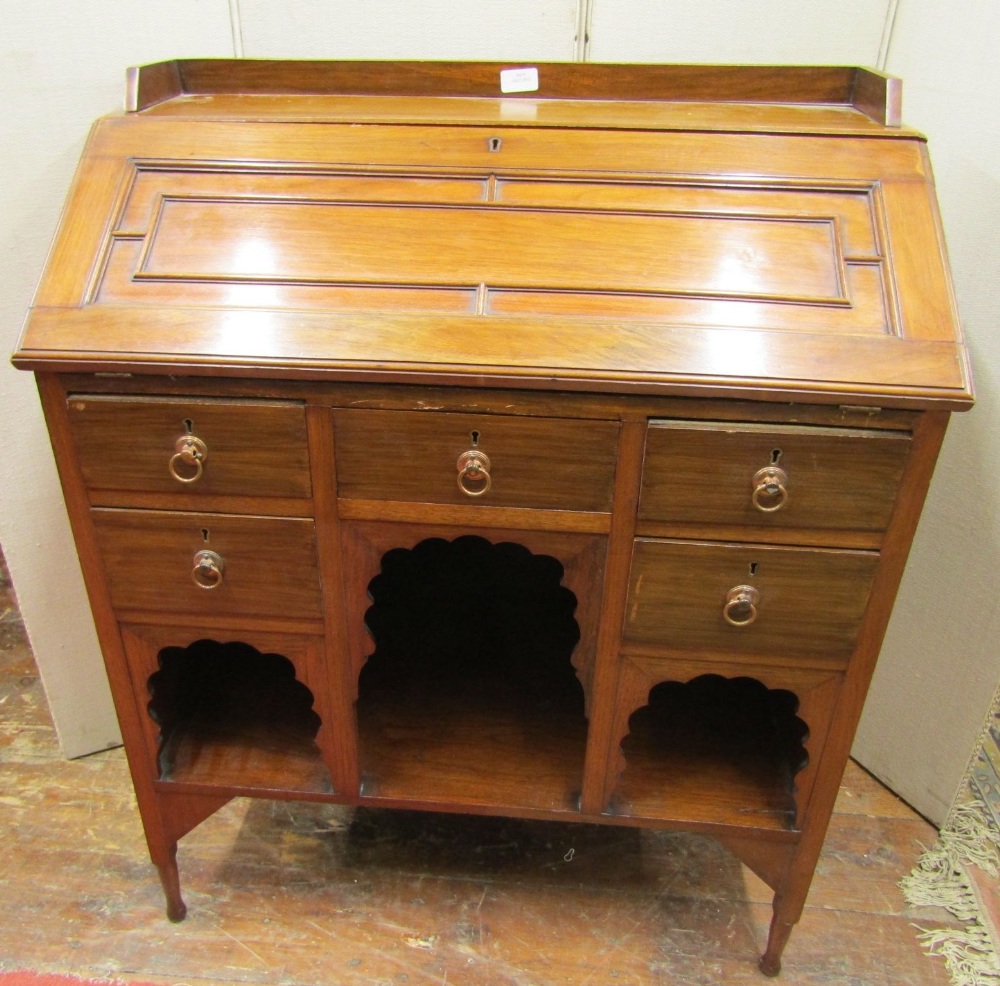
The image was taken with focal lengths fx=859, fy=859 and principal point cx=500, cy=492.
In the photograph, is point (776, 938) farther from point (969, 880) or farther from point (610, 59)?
point (610, 59)

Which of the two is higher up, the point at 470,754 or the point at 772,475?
the point at 772,475

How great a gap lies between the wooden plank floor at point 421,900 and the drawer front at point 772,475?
2.93ft

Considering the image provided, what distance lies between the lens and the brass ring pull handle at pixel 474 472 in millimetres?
1164

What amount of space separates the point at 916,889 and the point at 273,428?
59.8 inches

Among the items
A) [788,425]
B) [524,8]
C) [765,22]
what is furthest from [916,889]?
[524,8]

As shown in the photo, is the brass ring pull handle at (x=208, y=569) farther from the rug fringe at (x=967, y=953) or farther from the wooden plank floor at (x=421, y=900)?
→ the rug fringe at (x=967, y=953)

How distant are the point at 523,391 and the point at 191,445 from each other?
18.2 inches

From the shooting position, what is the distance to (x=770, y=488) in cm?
113

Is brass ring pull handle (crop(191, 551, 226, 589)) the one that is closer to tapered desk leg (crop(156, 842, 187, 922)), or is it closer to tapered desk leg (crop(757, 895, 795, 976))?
tapered desk leg (crop(156, 842, 187, 922))

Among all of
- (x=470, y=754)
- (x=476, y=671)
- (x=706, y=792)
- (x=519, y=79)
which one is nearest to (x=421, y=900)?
(x=470, y=754)

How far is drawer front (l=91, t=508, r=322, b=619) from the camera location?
1.25 meters

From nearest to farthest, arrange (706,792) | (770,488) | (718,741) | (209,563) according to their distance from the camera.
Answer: (770,488) → (209,563) → (706,792) → (718,741)

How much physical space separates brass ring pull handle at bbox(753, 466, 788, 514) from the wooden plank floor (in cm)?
93

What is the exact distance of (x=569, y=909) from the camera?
165 cm
